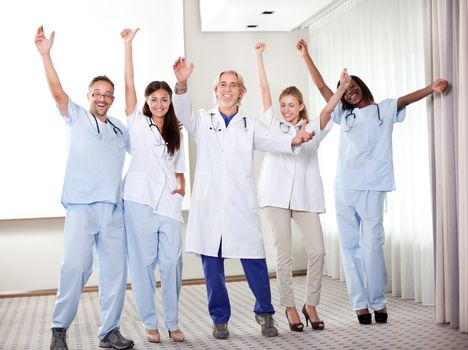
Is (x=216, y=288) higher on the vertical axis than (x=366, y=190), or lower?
lower

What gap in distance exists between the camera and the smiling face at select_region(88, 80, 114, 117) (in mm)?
3760

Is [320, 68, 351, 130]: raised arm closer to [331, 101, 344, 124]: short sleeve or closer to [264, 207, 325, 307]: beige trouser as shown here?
[331, 101, 344, 124]: short sleeve

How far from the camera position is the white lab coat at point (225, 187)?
12.7 ft

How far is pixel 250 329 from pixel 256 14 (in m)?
2.74

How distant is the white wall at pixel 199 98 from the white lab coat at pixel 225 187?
8.32ft

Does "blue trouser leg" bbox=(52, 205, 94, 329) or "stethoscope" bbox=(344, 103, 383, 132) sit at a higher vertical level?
"stethoscope" bbox=(344, 103, 383, 132)

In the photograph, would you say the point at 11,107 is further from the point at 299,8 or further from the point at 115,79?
the point at 299,8

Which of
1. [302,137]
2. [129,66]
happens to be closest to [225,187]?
[302,137]

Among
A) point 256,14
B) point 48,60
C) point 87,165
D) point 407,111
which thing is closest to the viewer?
point 48,60

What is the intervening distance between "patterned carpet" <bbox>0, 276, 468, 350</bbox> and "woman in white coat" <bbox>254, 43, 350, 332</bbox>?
19cm

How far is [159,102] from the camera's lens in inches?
154

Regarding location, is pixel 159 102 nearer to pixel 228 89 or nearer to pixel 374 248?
pixel 228 89

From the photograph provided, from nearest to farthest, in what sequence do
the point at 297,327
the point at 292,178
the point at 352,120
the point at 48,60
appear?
the point at 48,60 → the point at 297,327 → the point at 292,178 → the point at 352,120

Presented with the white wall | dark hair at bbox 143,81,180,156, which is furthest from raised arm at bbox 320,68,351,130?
the white wall
